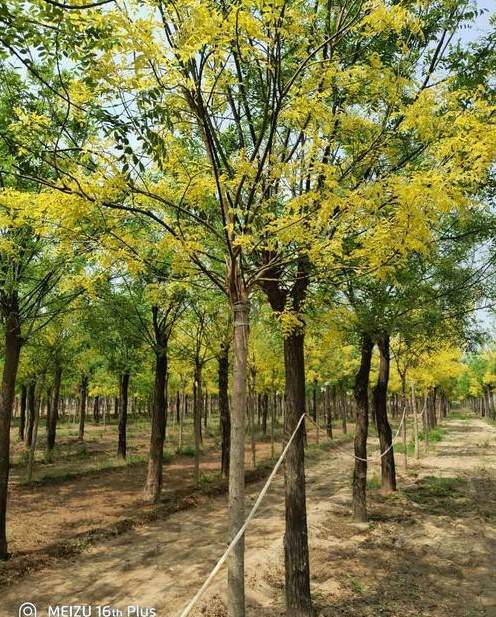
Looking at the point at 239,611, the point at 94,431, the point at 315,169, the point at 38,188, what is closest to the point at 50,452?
the point at 94,431

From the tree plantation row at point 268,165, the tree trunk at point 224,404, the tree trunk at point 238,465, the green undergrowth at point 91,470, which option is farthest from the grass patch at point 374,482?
the tree trunk at point 238,465

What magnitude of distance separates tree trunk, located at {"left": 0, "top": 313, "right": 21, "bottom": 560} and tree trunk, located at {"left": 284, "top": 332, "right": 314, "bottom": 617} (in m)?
5.77

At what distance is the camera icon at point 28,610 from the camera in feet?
Answer: 23.6

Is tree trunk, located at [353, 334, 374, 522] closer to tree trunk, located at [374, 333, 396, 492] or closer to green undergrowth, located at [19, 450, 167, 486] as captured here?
tree trunk, located at [374, 333, 396, 492]

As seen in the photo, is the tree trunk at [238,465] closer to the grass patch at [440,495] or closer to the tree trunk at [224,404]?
the grass patch at [440,495]

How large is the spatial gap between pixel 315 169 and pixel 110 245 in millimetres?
2230

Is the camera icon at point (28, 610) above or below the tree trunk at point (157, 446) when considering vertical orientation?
below

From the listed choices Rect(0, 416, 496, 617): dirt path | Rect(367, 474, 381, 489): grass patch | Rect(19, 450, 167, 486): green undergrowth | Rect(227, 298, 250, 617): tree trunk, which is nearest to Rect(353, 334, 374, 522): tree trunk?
Rect(0, 416, 496, 617): dirt path

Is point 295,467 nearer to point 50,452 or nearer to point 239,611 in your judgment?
point 239,611

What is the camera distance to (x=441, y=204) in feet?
13.4

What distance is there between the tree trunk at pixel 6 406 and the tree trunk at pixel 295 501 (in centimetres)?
577

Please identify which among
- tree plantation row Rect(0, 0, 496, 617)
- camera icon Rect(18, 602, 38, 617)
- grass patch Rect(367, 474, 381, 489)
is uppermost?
tree plantation row Rect(0, 0, 496, 617)

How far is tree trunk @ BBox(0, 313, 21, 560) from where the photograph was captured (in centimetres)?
941

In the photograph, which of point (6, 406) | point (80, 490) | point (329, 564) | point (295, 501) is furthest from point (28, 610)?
point (80, 490)
